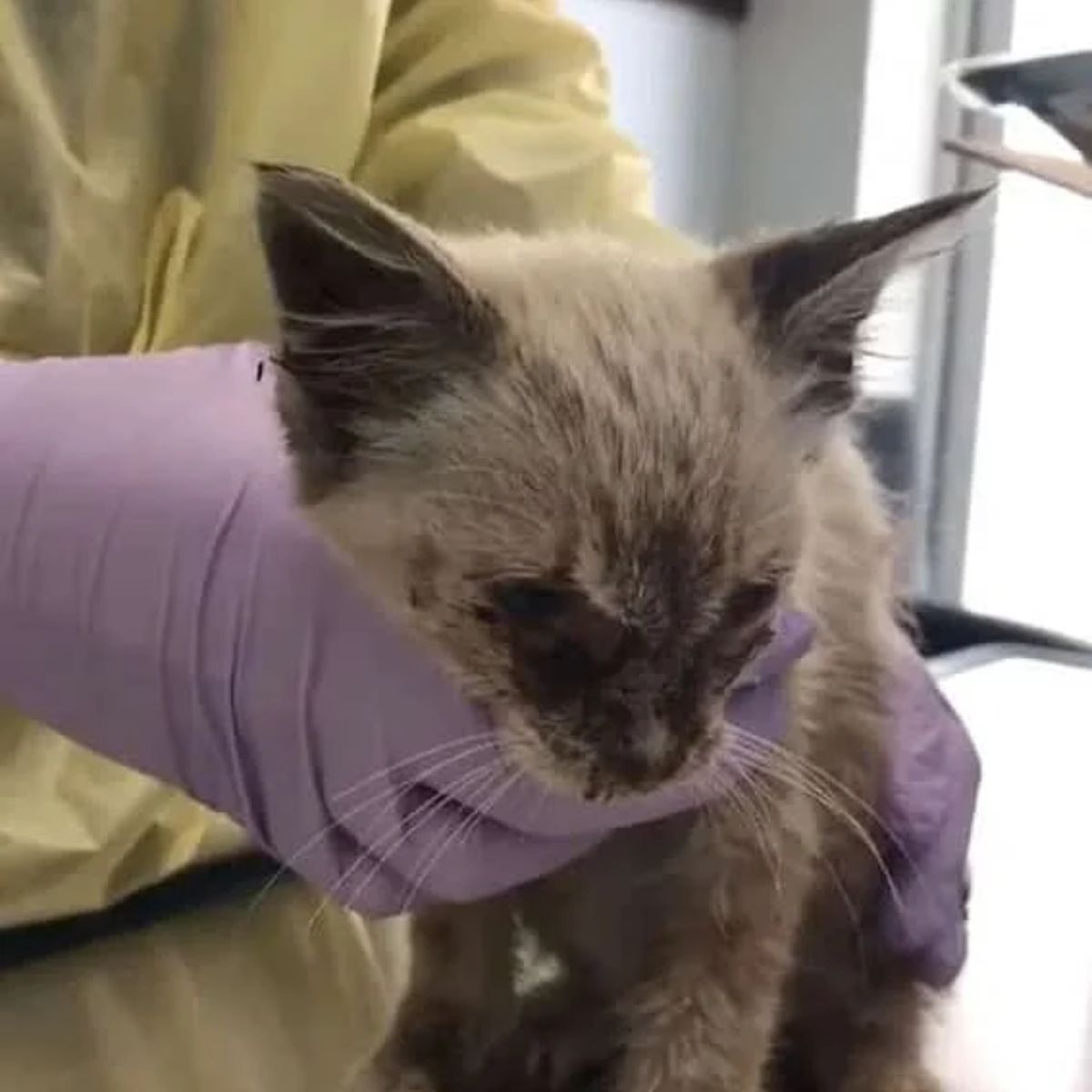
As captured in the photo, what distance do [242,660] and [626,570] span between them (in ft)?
0.61

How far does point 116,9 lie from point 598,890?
461 mm

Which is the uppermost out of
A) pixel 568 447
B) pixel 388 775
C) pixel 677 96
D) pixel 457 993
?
pixel 677 96

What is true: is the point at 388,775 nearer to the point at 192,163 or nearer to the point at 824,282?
the point at 824,282

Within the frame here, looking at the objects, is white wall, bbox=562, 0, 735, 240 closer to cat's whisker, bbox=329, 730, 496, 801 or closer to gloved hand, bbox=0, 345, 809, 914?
gloved hand, bbox=0, 345, 809, 914

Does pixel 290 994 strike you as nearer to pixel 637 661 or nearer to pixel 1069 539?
pixel 637 661

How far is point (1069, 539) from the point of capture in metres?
2.18

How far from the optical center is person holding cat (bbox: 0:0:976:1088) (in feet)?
2.60

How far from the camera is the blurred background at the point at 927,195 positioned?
75.4 inches

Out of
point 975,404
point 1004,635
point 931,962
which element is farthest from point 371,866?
point 975,404

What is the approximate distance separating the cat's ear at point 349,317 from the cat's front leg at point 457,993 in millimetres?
198

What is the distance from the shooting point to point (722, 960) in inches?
32.7

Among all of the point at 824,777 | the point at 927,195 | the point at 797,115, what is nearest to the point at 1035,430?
the point at 927,195

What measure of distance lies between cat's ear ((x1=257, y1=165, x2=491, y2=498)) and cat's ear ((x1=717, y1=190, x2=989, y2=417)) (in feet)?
0.34

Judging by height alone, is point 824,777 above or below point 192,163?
below
